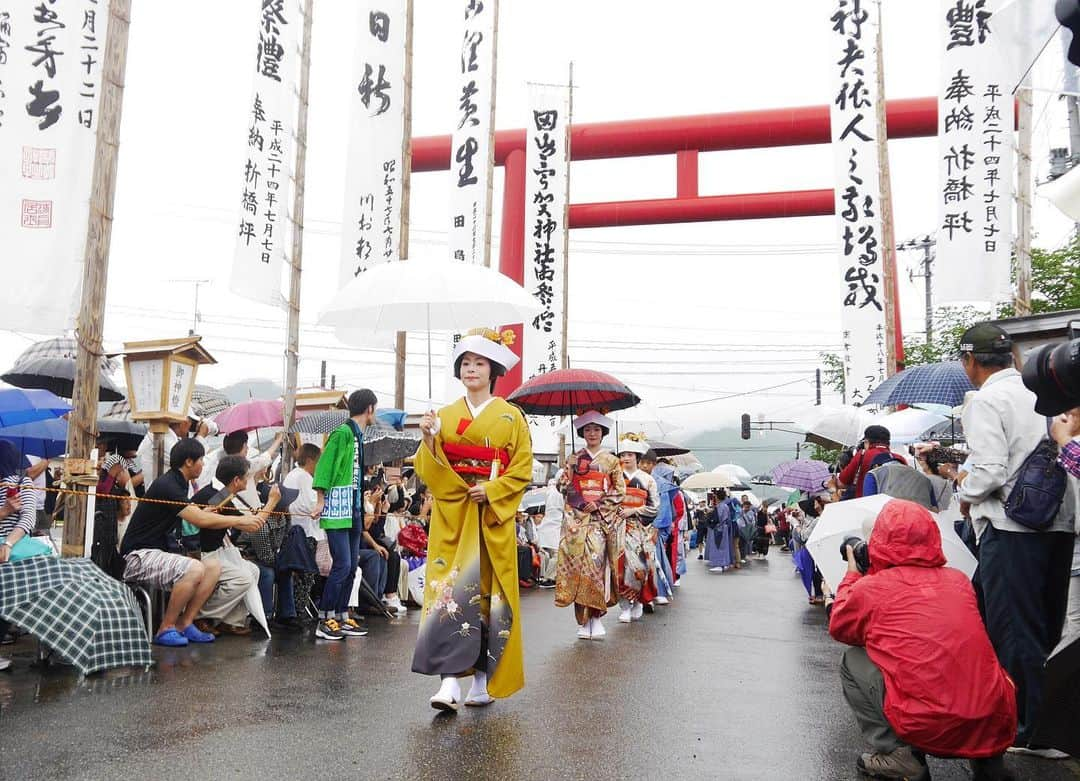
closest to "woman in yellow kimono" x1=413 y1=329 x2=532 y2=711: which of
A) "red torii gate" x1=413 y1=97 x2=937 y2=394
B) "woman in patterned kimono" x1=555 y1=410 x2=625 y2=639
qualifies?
"woman in patterned kimono" x1=555 y1=410 x2=625 y2=639

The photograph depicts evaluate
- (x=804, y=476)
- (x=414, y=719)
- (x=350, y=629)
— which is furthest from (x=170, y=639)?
(x=804, y=476)

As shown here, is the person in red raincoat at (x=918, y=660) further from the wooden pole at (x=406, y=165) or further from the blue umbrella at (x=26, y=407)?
the wooden pole at (x=406, y=165)

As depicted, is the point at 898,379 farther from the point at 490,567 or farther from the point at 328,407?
the point at 328,407

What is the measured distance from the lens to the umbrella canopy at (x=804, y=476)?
51.5 ft

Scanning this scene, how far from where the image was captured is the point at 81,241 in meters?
7.31

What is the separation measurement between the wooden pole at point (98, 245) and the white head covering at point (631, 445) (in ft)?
19.0

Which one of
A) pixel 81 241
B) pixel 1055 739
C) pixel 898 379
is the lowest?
pixel 1055 739

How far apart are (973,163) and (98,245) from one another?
29.7 ft

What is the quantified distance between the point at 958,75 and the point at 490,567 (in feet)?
29.2

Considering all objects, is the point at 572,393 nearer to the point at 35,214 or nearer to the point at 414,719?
the point at 35,214

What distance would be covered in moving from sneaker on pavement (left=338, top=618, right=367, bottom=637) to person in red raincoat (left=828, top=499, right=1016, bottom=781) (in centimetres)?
494

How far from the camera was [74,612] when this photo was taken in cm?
599

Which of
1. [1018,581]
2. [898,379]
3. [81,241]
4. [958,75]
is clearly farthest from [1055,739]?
[958,75]

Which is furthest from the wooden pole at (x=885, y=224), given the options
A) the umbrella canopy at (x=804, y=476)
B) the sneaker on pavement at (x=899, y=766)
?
the sneaker on pavement at (x=899, y=766)
